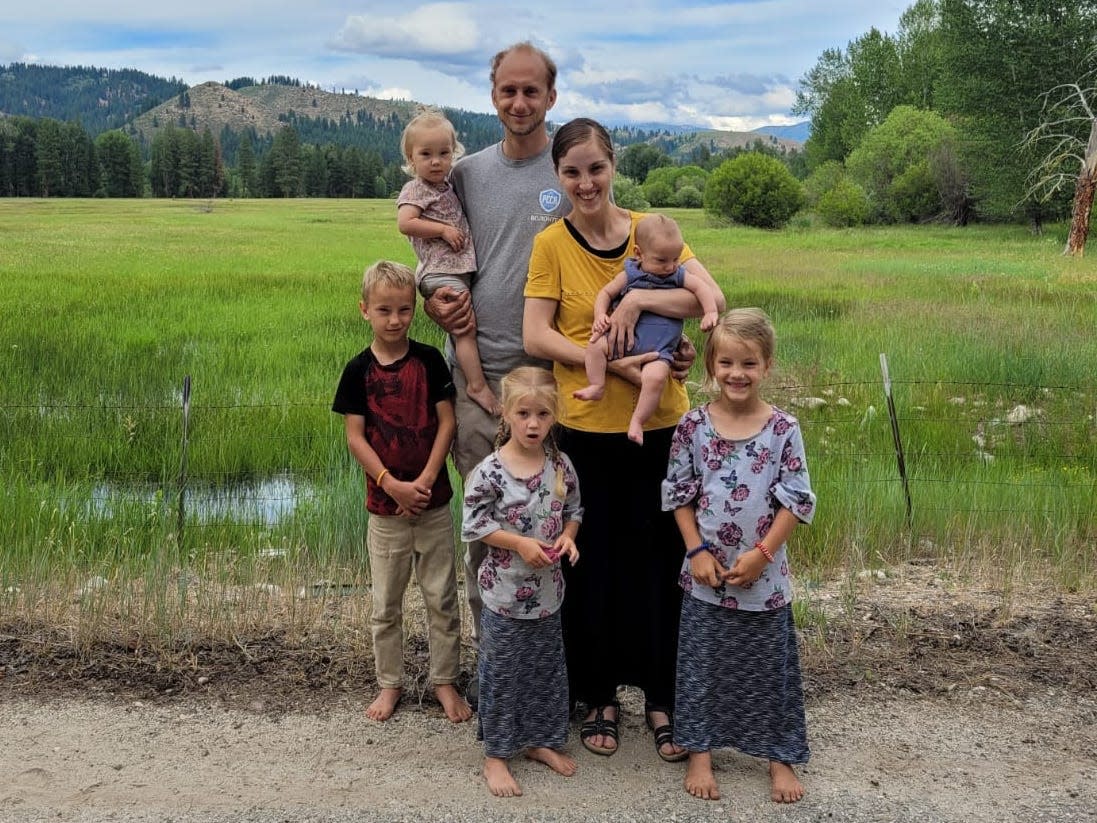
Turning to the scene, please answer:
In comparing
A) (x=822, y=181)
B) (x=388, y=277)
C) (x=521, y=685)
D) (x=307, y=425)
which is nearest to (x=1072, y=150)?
(x=822, y=181)

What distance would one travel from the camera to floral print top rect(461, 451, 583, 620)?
3.20m

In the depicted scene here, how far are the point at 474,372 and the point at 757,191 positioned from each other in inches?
1574

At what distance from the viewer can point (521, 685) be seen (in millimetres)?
3312

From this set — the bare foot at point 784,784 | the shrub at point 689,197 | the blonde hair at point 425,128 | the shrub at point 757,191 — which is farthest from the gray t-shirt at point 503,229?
the shrub at point 689,197

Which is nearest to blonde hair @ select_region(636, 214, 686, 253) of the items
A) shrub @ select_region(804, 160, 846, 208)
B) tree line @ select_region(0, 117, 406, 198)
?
shrub @ select_region(804, 160, 846, 208)

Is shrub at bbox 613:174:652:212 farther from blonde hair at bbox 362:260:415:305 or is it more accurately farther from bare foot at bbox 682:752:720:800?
bare foot at bbox 682:752:720:800

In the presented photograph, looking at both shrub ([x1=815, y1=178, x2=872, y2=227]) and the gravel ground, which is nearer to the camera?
the gravel ground

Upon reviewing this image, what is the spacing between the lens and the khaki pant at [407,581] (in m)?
3.66

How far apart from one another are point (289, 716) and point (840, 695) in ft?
6.77

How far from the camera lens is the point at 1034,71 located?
31766mm

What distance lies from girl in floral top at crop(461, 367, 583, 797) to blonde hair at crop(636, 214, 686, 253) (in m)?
0.51

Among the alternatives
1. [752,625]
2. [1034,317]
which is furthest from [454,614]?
[1034,317]

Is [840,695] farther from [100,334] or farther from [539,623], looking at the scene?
[100,334]

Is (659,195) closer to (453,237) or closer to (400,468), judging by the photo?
(453,237)
